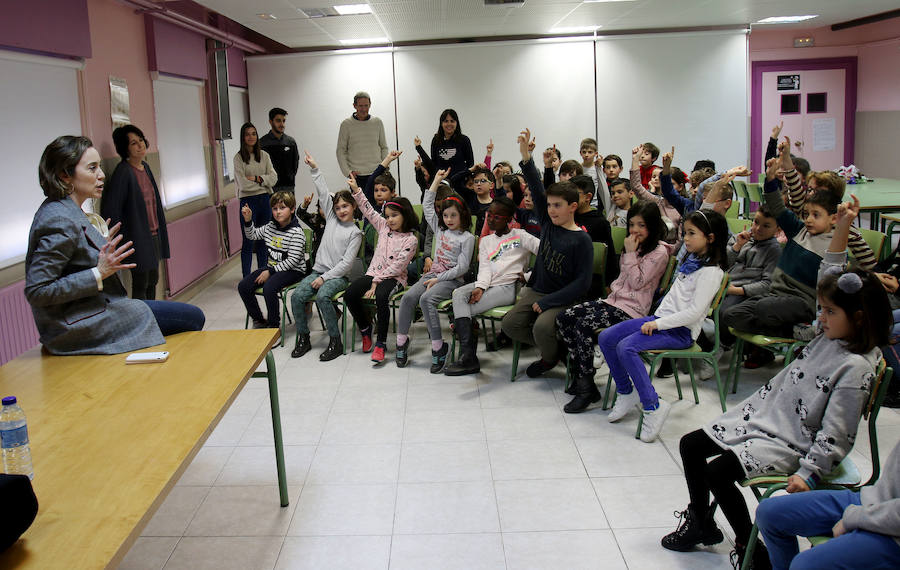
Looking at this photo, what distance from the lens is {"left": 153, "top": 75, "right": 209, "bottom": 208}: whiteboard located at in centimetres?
755

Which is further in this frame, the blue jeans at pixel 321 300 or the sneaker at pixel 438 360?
the blue jeans at pixel 321 300

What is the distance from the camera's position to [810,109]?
39.4 feet

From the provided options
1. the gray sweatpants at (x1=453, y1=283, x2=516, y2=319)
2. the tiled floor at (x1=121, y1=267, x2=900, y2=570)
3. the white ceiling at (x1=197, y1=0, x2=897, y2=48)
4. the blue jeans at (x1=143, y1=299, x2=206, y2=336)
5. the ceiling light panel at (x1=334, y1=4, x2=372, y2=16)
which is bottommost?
the tiled floor at (x1=121, y1=267, x2=900, y2=570)

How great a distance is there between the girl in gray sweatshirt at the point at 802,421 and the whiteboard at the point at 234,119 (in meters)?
7.85

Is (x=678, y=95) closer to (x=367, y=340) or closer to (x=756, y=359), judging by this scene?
(x=756, y=359)

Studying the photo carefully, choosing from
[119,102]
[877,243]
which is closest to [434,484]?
[877,243]

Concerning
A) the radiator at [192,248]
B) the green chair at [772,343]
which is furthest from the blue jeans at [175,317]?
the radiator at [192,248]

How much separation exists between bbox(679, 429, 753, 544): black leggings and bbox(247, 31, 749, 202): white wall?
764 cm

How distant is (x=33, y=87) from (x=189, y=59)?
3.10 metres

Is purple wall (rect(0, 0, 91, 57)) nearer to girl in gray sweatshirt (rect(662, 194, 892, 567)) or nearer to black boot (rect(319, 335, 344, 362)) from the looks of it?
black boot (rect(319, 335, 344, 362))

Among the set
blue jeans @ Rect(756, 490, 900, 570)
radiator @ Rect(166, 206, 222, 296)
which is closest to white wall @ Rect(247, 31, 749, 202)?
radiator @ Rect(166, 206, 222, 296)

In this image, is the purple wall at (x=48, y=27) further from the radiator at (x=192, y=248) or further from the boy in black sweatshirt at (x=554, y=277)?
the boy in black sweatshirt at (x=554, y=277)

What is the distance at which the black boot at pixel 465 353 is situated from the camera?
5043 mm

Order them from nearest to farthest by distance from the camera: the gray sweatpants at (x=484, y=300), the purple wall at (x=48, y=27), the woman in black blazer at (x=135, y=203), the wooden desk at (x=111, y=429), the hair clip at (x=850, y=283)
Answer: the wooden desk at (x=111, y=429), the hair clip at (x=850, y=283), the purple wall at (x=48, y=27), the gray sweatpants at (x=484, y=300), the woman in black blazer at (x=135, y=203)
